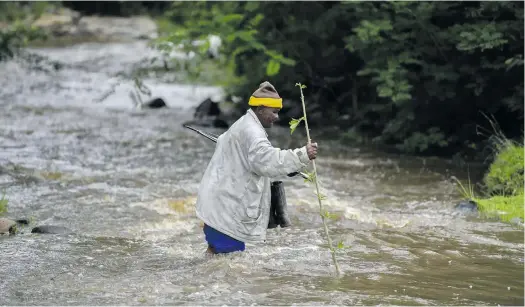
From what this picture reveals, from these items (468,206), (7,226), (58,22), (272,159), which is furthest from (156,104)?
(272,159)

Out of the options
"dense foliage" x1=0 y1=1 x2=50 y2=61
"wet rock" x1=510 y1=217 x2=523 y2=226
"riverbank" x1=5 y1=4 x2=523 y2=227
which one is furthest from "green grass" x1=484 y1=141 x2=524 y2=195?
"dense foliage" x1=0 y1=1 x2=50 y2=61

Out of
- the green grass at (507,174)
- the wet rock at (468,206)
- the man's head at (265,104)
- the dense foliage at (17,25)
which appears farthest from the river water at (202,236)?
the dense foliage at (17,25)

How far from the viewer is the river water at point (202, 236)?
6816mm

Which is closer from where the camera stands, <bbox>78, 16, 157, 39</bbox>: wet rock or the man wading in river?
the man wading in river

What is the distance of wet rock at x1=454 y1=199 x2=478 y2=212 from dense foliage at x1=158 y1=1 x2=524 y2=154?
279cm

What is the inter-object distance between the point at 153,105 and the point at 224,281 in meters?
15.8

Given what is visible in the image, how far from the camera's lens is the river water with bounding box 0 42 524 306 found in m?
6.82

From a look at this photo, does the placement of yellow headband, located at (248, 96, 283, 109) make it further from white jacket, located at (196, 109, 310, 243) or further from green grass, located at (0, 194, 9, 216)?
green grass, located at (0, 194, 9, 216)

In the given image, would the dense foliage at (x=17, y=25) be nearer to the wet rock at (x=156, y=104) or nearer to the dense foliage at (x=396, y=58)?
the wet rock at (x=156, y=104)

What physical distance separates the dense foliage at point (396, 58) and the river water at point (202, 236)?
3.80 feet

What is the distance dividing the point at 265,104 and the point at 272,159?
0.57m

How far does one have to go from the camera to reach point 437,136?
14.8 metres

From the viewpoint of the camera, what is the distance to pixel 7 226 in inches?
349

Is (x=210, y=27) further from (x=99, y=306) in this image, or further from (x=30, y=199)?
(x=99, y=306)
